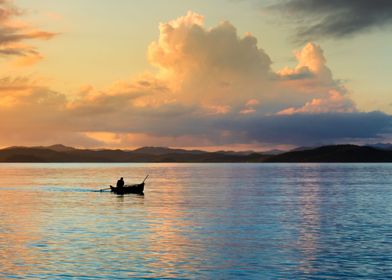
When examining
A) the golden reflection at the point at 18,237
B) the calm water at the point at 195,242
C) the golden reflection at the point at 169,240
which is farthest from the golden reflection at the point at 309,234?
the golden reflection at the point at 18,237

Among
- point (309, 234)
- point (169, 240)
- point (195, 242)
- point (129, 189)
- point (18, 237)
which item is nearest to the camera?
point (195, 242)

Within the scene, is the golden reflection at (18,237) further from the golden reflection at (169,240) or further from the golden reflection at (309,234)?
the golden reflection at (309,234)

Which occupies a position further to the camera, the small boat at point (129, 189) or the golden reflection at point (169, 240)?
the small boat at point (129, 189)

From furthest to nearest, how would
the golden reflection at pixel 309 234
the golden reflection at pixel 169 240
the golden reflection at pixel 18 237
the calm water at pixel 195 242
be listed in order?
the golden reflection at pixel 309 234 < the golden reflection at pixel 18 237 < the golden reflection at pixel 169 240 < the calm water at pixel 195 242

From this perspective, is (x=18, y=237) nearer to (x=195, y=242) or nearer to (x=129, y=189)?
(x=195, y=242)

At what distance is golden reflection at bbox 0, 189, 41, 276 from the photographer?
38469 mm

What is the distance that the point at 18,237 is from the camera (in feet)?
168

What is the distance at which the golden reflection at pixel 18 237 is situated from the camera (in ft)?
126

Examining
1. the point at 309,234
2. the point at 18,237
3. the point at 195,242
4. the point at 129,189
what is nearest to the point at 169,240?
the point at 195,242

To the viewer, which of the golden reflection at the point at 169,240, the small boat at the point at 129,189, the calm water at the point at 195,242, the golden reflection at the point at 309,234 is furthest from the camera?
the small boat at the point at 129,189

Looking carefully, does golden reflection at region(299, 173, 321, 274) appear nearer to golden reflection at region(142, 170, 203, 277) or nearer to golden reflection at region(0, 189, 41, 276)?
golden reflection at region(142, 170, 203, 277)

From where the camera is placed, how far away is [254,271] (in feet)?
120

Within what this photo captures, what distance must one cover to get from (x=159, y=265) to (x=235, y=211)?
130 feet

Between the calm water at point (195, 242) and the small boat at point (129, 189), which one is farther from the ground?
the small boat at point (129, 189)
